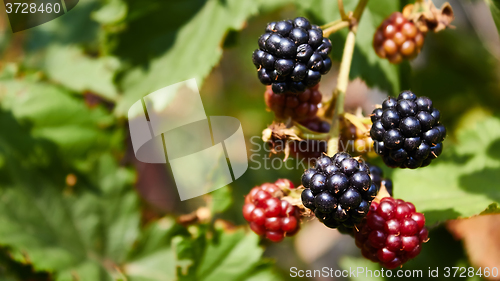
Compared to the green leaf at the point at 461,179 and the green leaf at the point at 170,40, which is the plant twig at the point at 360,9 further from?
the green leaf at the point at 461,179

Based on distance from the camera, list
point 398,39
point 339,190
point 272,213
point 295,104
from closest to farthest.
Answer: point 339,190 < point 272,213 < point 295,104 < point 398,39

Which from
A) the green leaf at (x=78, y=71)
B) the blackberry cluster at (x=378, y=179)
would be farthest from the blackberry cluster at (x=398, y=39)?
the green leaf at (x=78, y=71)

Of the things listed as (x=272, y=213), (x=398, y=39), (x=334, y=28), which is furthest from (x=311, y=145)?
(x=398, y=39)

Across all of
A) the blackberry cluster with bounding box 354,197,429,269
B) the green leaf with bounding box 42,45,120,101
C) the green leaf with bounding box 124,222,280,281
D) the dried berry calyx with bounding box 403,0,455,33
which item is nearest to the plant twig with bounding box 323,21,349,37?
the dried berry calyx with bounding box 403,0,455,33

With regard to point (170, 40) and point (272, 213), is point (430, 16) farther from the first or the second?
point (170, 40)

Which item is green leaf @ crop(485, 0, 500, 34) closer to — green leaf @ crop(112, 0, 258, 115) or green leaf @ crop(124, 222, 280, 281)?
green leaf @ crop(112, 0, 258, 115)

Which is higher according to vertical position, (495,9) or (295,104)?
(495,9)

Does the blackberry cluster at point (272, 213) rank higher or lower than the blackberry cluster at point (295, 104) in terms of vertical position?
lower
